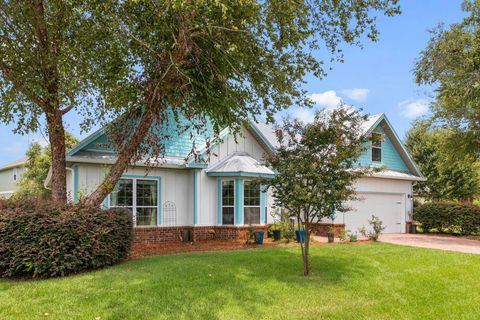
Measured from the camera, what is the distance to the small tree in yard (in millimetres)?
7793

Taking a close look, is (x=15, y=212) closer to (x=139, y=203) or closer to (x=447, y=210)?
(x=139, y=203)

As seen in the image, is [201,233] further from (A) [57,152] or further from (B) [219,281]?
(B) [219,281]

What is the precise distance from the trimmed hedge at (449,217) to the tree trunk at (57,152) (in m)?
18.3

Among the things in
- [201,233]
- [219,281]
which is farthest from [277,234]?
[219,281]

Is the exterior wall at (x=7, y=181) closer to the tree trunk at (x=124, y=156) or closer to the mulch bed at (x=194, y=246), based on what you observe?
the mulch bed at (x=194, y=246)

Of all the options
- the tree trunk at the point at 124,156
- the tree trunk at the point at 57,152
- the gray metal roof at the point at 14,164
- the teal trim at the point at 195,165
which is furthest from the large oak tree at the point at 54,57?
the gray metal roof at the point at 14,164

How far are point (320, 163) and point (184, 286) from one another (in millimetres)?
3679

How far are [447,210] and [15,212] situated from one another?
19.8 metres

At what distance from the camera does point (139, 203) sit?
14.4 m

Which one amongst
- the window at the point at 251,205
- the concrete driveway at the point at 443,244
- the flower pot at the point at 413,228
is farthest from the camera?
the flower pot at the point at 413,228

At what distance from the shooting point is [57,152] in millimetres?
10602

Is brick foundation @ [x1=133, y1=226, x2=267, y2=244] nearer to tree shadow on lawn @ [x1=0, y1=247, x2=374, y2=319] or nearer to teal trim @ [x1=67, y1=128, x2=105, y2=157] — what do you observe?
teal trim @ [x1=67, y1=128, x2=105, y2=157]

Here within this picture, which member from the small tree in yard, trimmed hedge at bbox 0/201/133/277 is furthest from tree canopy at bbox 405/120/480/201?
trimmed hedge at bbox 0/201/133/277

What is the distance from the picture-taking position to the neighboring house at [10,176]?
33938 millimetres
